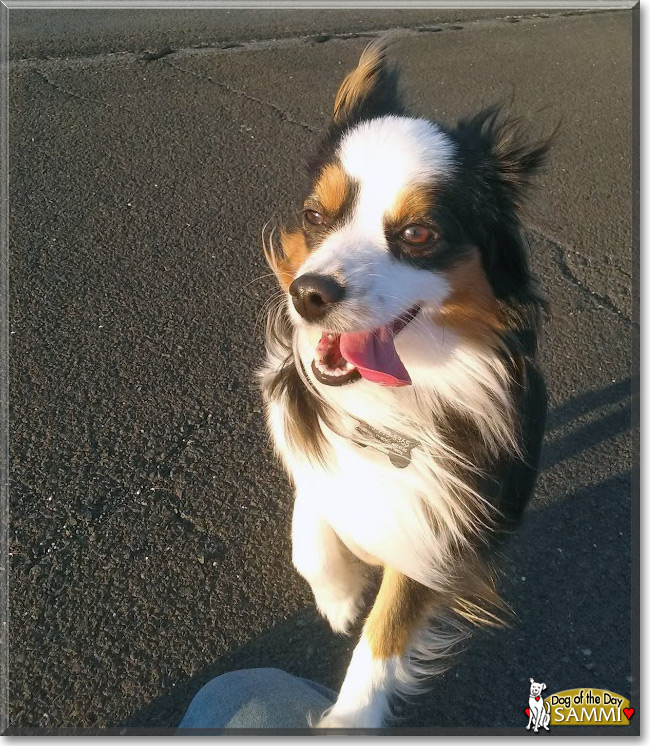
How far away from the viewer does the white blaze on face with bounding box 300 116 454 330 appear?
175 centimetres

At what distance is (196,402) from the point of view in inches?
117

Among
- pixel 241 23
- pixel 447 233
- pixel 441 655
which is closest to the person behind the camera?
pixel 447 233

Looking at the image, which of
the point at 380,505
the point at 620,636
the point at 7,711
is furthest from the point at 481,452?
the point at 7,711

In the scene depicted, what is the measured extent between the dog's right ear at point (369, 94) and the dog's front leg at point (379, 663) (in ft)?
5.03

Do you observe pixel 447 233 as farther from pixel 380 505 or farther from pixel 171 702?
pixel 171 702

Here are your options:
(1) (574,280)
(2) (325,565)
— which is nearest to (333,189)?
(2) (325,565)

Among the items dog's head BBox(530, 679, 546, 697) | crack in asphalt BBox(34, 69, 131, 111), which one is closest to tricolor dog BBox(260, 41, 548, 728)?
dog's head BBox(530, 679, 546, 697)

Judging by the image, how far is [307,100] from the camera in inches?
212

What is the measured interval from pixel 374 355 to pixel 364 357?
0.03 meters

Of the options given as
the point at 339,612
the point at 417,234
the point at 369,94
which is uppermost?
the point at 369,94

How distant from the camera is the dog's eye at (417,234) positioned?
1863mm

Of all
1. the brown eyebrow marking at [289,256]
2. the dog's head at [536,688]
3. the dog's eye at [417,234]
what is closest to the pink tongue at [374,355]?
the dog's eye at [417,234]

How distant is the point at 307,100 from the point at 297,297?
4.17 m

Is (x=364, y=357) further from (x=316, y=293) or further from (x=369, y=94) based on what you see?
(x=369, y=94)
